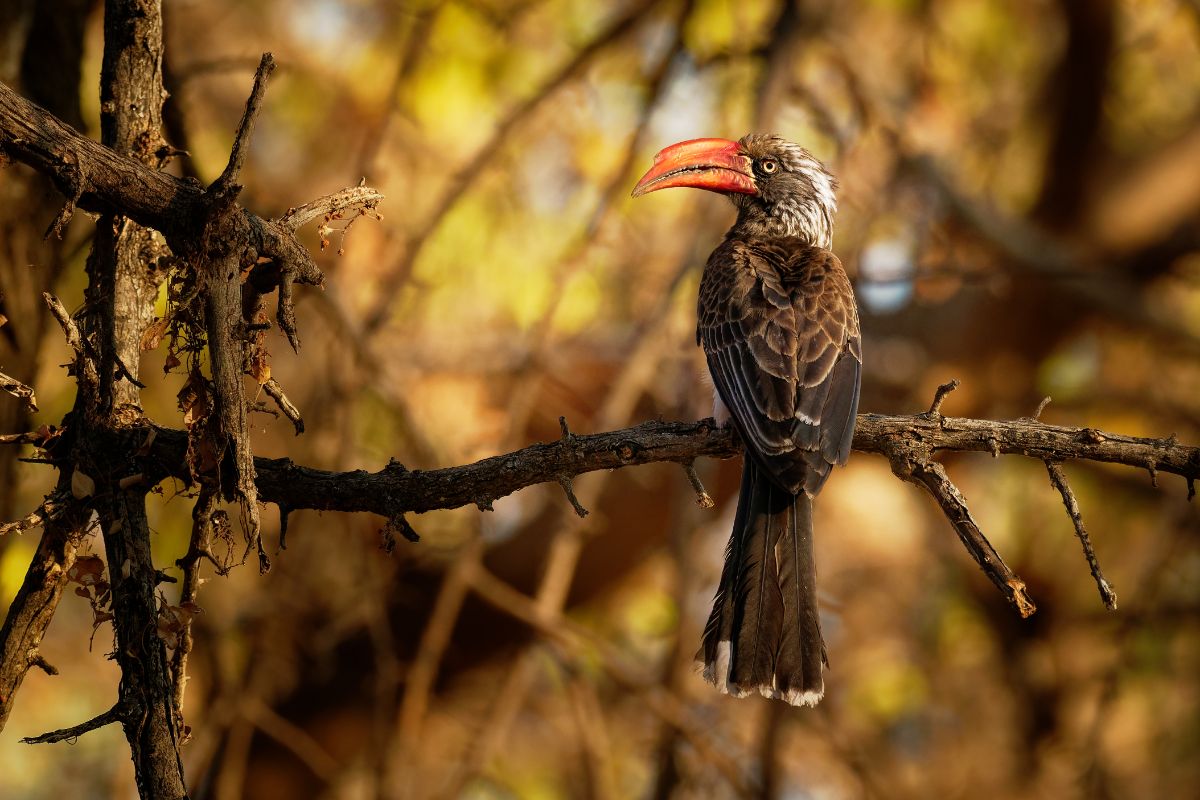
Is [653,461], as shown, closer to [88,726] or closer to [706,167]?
[88,726]

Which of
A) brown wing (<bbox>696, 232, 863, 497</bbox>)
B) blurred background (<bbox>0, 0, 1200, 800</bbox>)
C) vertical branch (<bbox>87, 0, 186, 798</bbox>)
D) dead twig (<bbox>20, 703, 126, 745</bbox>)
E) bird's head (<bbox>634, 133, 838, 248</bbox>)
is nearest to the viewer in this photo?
dead twig (<bbox>20, 703, 126, 745</bbox>)

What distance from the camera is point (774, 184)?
4.91m

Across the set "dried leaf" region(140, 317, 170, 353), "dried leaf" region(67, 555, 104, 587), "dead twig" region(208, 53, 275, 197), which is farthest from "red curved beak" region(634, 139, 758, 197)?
"dried leaf" region(67, 555, 104, 587)

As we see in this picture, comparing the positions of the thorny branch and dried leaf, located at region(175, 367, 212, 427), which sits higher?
the thorny branch

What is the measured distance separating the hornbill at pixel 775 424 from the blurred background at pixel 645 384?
4.45 feet

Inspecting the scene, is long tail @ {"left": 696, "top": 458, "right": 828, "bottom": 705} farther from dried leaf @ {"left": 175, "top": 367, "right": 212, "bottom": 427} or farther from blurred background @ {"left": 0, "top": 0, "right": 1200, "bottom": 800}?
blurred background @ {"left": 0, "top": 0, "right": 1200, "bottom": 800}

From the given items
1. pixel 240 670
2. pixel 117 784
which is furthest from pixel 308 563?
pixel 117 784

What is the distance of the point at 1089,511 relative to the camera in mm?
8594

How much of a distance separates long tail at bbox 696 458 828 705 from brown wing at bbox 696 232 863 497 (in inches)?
5.8

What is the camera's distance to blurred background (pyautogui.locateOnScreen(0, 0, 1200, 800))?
18.0 ft

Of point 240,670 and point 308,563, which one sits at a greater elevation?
point 308,563

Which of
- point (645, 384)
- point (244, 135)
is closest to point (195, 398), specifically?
point (244, 135)

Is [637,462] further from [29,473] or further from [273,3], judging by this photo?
[273,3]

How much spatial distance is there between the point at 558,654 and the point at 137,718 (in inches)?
136
